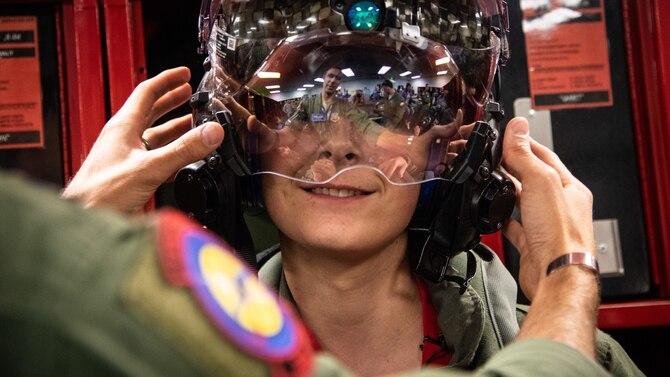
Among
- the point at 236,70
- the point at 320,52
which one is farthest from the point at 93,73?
the point at 320,52

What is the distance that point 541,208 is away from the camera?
1.44 m

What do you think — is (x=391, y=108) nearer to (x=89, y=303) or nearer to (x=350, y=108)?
(x=350, y=108)

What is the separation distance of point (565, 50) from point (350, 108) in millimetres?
793

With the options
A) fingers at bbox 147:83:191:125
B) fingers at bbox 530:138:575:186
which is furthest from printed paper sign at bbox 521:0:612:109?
fingers at bbox 147:83:191:125

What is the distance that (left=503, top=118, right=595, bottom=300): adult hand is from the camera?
139cm

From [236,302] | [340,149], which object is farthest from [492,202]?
[236,302]

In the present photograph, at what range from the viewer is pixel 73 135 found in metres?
1.84

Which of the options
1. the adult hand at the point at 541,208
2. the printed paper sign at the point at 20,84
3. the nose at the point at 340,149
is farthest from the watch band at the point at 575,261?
the printed paper sign at the point at 20,84

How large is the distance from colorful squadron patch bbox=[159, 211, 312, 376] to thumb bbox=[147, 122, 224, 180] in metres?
0.84

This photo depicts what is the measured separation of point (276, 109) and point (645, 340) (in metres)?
1.21

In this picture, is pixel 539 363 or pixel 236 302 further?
pixel 539 363

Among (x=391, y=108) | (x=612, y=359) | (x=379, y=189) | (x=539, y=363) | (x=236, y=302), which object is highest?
(x=391, y=108)

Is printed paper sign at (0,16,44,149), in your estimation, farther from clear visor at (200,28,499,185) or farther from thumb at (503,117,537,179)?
thumb at (503,117,537,179)

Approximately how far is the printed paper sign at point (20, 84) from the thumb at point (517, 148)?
1.05 metres
